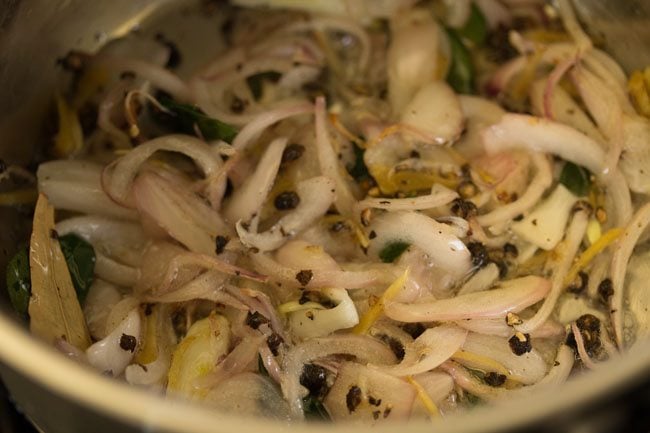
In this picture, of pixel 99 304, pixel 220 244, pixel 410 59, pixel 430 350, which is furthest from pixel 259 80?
pixel 430 350

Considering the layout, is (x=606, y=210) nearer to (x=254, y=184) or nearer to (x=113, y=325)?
(x=254, y=184)

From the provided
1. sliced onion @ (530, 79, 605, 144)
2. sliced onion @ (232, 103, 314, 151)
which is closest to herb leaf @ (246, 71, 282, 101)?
sliced onion @ (232, 103, 314, 151)

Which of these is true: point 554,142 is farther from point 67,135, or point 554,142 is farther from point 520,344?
point 67,135

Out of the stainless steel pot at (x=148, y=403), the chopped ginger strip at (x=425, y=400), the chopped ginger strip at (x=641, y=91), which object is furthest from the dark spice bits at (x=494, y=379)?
the chopped ginger strip at (x=641, y=91)

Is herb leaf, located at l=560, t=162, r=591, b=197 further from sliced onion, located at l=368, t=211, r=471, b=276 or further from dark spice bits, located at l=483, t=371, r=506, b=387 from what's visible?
dark spice bits, located at l=483, t=371, r=506, b=387

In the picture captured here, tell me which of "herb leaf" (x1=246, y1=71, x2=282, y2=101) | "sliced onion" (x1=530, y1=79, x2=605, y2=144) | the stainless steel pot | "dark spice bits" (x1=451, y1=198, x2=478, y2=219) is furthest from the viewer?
"herb leaf" (x1=246, y1=71, x2=282, y2=101)

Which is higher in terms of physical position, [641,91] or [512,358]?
[641,91]
